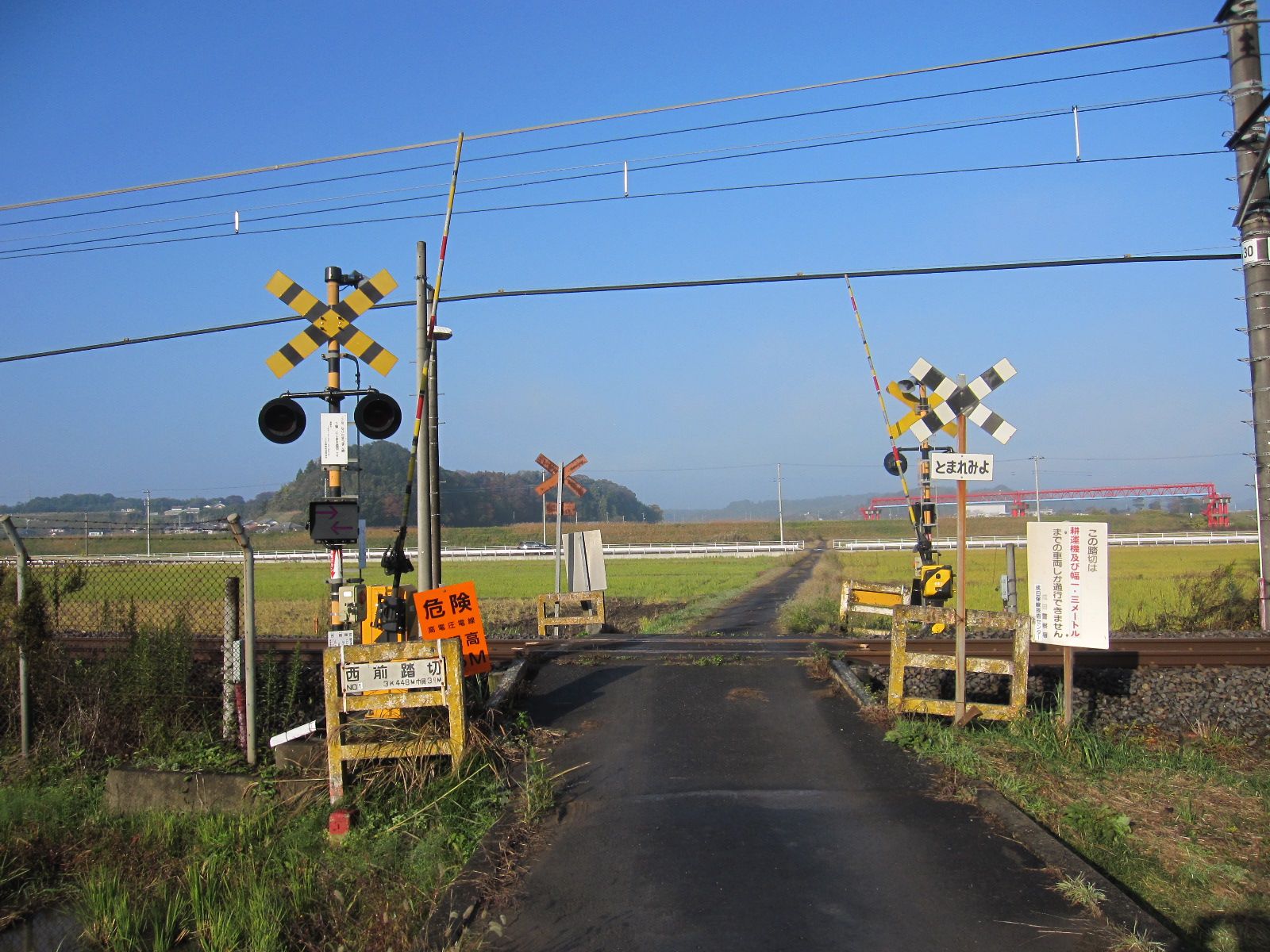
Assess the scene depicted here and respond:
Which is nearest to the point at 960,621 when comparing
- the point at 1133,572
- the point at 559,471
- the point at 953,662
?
the point at 953,662

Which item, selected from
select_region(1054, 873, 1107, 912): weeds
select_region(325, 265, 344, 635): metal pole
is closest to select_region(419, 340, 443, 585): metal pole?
select_region(325, 265, 344, 635): metal pole

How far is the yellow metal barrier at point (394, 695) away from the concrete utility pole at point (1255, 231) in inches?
447

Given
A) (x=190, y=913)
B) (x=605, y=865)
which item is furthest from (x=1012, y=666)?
(x=190, y=913)

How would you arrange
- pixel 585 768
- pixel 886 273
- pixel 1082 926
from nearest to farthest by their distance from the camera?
pixel 1082 926 → pixel 585 768 → pixel 886 273

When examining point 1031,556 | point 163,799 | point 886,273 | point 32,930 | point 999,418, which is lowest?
point 32,930

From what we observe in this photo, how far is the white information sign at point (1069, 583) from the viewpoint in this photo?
8.12 meters

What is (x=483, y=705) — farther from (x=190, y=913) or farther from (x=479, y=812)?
(x=190, y=913)

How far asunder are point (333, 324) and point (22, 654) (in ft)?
14.1

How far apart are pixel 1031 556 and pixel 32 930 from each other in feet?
27.0

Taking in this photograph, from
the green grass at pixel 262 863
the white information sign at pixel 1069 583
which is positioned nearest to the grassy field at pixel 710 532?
the green grass at pixel 262 863

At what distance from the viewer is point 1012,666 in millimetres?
8500

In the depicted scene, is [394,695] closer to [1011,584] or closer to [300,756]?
[300,756]

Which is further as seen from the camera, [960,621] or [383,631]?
[383,631]

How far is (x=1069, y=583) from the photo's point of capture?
834 centimetres
